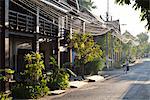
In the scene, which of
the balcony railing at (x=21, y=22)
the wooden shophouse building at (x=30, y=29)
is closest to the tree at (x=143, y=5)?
the wooden shophouse building at (x=30, y=29)

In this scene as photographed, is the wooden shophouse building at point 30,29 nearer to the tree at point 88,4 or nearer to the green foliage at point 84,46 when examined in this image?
the green foliage at point 84,46

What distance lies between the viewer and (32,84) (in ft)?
67.8

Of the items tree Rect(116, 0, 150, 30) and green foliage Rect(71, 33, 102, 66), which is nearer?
tree Rect(116, 0, 150, 30)

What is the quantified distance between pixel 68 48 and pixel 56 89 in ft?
40.1

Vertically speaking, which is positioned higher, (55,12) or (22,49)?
(55,12)

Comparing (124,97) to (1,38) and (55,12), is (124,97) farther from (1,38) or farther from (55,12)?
(55,12)

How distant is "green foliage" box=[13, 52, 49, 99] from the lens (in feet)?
65.6

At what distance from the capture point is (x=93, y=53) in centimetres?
3353

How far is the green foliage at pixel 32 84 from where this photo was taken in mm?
19984

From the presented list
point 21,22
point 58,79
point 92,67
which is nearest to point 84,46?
point 92,67

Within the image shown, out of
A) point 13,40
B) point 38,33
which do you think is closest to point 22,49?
point 13,40

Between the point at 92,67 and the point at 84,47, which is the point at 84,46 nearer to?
the point at 84,47

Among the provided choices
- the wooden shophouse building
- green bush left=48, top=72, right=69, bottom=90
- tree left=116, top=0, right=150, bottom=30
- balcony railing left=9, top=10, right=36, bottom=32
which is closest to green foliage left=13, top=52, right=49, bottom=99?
the wooden shophouse building

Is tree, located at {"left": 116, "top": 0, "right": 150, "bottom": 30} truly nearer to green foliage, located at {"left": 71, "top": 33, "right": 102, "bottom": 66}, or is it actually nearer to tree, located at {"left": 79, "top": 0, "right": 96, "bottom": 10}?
green foliage, located at {"left": 71, "top": 33, "right": 102, "bottom": 66}
